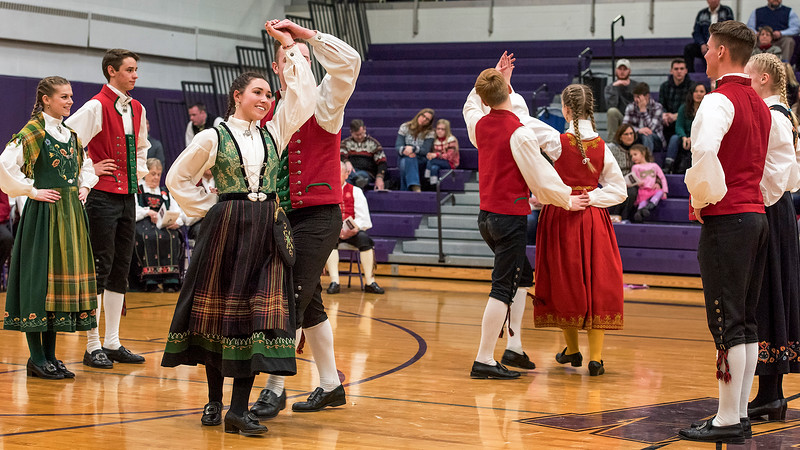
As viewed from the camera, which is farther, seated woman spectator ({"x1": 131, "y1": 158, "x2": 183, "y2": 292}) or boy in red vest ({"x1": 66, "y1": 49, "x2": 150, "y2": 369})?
seated woman spectator ({"x1": 131, "y1": 158, "x2": 183, "y2": 292})

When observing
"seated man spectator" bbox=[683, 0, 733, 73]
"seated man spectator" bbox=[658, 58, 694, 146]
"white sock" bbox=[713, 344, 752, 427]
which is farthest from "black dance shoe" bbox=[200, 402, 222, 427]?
"seated man spectator" bbox=[683, 0, 733, 73]

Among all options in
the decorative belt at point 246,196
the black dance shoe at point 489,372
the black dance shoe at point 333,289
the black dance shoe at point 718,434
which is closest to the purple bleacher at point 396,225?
the black dance shoe at point 333,289

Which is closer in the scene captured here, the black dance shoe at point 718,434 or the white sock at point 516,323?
the black dance shoe at point 718,434

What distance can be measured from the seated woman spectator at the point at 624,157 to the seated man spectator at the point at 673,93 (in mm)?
867

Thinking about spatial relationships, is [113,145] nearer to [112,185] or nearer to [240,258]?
[112,185]

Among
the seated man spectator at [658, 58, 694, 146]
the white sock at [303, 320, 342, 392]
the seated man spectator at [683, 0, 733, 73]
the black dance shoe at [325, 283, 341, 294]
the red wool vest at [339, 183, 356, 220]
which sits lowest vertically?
the white sock at [303, 320, 342, 392]

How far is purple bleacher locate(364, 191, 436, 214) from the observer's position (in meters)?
10.8

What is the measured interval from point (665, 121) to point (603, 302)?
20.0 feet

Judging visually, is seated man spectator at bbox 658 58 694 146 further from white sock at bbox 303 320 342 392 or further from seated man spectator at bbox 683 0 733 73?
white sock at bbox 303 320 342 392

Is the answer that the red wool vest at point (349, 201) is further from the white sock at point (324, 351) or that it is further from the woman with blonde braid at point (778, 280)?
the woman with blonde braid at point (778, 280)

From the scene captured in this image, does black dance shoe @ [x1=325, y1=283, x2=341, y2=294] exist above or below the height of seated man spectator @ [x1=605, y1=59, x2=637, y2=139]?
below

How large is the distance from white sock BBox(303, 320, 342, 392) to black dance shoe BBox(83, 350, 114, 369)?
1429 mm

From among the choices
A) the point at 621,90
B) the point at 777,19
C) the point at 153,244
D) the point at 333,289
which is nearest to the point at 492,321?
the point at 333,289

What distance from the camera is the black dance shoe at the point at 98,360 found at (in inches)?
199
